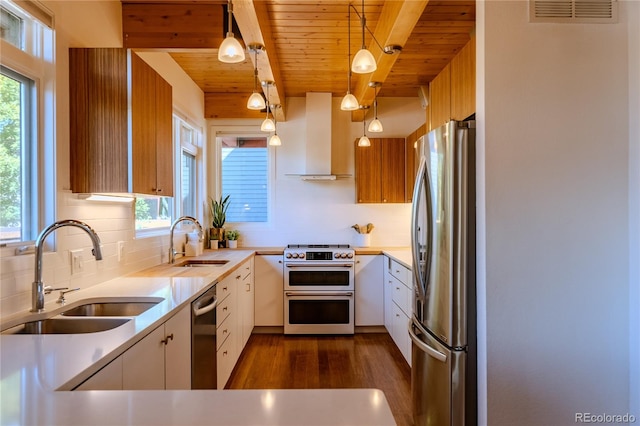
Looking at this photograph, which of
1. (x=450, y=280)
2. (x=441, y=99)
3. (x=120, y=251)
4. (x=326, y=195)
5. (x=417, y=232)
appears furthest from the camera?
(x=326, y=195)

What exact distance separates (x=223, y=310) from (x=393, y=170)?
8.16 ft

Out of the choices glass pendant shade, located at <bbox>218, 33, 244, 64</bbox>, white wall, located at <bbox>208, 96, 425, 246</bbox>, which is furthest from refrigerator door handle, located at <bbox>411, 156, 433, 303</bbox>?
white wall, located at <bbox>208, 96, 425, 246</bbox>

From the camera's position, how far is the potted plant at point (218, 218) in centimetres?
408

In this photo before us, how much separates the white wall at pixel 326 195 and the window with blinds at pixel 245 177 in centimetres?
15

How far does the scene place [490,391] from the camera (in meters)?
1.67

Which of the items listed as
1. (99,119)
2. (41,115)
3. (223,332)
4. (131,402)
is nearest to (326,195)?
(223,332)

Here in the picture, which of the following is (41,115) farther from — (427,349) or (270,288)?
(270,288)

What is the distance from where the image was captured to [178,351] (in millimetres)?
1636

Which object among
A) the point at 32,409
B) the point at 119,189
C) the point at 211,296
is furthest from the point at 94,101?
the point at 32,409

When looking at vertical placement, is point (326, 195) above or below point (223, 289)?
above

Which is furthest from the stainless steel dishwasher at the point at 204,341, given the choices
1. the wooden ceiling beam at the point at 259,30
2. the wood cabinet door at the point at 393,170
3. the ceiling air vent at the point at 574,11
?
the wood cabinet door at the point at 393,170

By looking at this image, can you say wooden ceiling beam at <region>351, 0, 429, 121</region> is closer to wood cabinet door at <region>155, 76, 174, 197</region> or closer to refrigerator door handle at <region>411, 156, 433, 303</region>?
refrigerator door handle at <region>411, 156, 433, 303</region>

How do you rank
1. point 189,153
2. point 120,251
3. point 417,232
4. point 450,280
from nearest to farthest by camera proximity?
point 450,280, point 417,232, point 120,251, point 189,153

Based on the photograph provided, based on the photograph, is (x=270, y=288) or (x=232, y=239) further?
(x=232, y=239)
